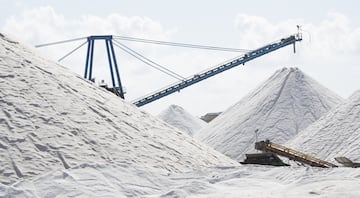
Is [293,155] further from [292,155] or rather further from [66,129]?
[66,129]

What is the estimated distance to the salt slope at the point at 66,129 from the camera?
45.0 ft

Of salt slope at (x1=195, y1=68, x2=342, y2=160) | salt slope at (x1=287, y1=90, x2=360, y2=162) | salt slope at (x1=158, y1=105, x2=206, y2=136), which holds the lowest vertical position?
salt slope at (x1=287, y1=90, x2=360, y2=162)

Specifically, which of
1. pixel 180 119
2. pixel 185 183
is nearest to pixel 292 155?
pixel 185 183

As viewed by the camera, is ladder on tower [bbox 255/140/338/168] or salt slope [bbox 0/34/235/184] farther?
ladder on tower [bbox 255/140/338/168]

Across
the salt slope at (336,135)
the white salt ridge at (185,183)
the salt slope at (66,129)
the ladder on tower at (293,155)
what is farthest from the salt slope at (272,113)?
the white salt ridge at (185,183)

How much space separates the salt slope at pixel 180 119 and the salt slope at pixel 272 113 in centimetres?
1369

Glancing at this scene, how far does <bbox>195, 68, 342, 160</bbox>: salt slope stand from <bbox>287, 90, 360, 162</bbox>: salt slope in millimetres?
3788

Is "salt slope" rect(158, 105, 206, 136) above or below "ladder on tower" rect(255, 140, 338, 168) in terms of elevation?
above

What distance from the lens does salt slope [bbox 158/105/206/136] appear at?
5691 centimetres

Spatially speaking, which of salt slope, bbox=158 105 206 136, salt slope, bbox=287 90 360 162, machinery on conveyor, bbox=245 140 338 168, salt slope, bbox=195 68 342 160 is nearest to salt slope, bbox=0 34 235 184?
machinery on conveyor, bbox=245 140 338 168

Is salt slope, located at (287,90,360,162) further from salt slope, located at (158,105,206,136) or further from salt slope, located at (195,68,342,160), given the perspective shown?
salt slope, located at (158,105,206,136)

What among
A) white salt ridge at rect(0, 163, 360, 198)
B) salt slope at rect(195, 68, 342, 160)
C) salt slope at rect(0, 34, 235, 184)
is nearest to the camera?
white salt ridge at rect(0, 163, 360, 198)

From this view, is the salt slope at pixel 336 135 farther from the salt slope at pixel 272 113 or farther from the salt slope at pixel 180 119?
the salt slope at pixel 180 119

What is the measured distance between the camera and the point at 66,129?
14.8 metres
